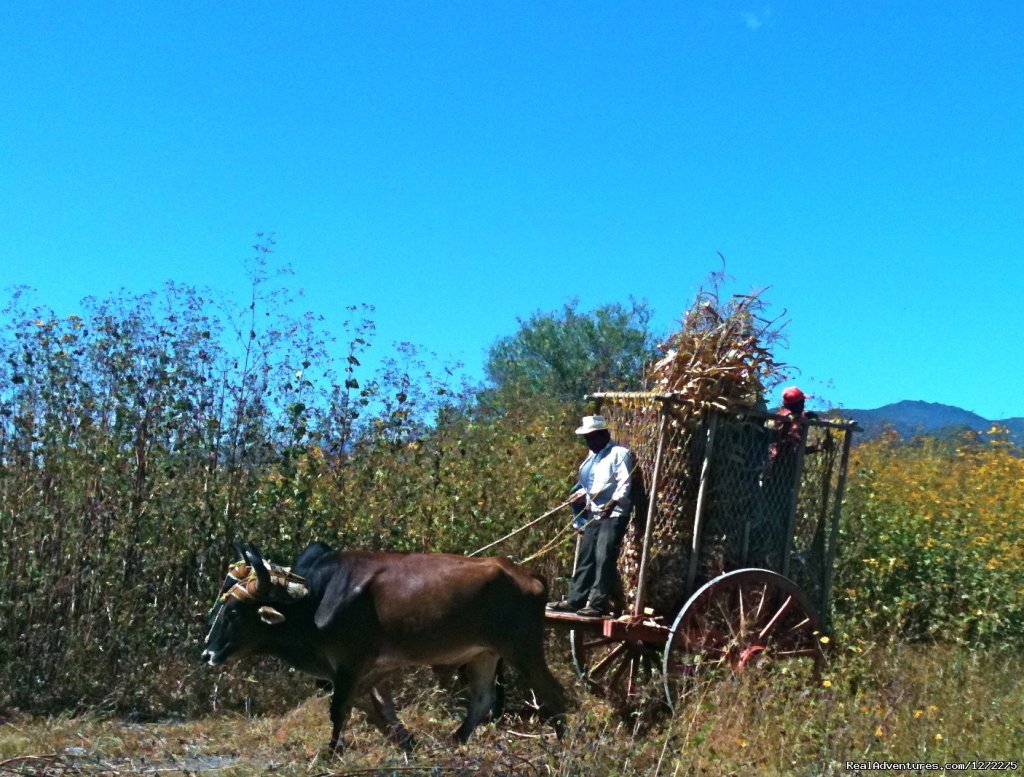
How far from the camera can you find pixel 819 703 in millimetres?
7504

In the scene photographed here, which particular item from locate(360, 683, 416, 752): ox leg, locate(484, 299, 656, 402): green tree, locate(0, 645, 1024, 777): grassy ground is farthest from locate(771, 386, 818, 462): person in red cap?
locate(484, 299, 656, 402): green tree

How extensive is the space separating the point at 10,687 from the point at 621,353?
19.0 meters

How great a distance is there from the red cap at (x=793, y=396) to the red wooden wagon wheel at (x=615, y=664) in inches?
82.5

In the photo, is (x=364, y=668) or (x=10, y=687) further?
(x=10, y=687)

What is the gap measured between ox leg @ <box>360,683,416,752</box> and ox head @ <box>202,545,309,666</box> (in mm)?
908

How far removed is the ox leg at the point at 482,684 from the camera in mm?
8711

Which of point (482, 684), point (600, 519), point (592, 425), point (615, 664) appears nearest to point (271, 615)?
point (482, 684)

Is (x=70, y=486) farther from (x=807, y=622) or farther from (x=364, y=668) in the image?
(x=807, y=622)

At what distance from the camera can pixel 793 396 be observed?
9016mm

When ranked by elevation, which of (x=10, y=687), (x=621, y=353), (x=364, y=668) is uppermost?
(x=621, y=353)

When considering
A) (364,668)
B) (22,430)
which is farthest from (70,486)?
(364,668)

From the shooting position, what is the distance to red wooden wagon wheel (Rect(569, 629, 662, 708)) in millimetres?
8781

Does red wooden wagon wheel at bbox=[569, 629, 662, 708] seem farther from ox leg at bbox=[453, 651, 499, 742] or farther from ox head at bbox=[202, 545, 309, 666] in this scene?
ox head at bbox=[202, 545, 309, 666]

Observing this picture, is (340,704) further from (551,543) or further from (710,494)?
(710,494)
